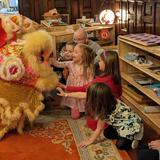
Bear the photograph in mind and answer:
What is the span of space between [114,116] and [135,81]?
94cm

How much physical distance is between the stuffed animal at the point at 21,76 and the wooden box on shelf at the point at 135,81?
85cm

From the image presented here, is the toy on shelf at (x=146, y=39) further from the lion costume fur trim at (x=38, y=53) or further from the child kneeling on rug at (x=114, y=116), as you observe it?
the lion costume fur trim at (x=38, y=53)

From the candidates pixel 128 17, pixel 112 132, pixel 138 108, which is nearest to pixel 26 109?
pixel 112 132

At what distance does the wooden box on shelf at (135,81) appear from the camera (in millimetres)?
2707

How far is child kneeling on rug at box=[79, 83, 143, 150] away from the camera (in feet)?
7.62

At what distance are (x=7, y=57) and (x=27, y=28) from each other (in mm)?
516

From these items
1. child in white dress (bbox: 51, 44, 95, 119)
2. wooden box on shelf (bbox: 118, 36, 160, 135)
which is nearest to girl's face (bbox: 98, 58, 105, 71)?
child in white dress (bbox: 51, 44, 95, 119)

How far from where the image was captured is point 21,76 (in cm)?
248

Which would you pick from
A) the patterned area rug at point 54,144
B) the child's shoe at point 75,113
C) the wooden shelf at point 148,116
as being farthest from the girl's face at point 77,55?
the wooden shelf at point 148,116

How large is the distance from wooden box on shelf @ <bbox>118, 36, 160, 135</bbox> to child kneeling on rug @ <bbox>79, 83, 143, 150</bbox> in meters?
0.35

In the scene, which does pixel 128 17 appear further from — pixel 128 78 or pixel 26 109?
pixel 26 109

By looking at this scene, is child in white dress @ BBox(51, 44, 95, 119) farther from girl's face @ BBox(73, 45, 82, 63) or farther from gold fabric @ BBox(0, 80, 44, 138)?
gold fabric @ BBox(0, 80, 44, 138)

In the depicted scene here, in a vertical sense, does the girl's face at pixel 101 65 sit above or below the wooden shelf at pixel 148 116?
above

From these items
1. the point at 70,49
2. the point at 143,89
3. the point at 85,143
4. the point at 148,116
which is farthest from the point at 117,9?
the point at 85,143
